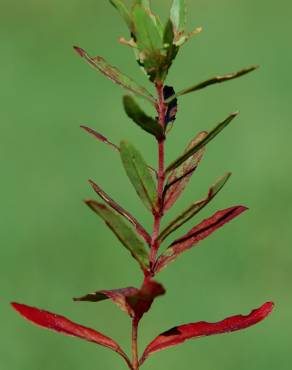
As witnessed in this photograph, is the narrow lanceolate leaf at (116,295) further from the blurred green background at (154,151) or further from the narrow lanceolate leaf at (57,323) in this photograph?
the blurred green background at (154,151)

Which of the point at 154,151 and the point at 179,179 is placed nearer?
the point at 179,179

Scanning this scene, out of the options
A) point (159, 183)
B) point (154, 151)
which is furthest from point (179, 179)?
point (154, 151)

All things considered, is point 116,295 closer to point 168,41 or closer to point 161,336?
point 161,336

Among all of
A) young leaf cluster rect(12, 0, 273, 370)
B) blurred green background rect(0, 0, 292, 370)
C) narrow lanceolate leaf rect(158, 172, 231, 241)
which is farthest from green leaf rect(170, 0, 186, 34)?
blurred green background rect(0, 0, 292, 370)

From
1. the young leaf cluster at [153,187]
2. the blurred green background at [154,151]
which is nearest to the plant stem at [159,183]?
the young leaf cluster at [153,187]

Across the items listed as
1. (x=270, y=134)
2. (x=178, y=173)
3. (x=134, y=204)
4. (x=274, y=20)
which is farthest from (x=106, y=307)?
(x=178, y=173)

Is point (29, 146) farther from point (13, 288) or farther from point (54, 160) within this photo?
point (13, 288)

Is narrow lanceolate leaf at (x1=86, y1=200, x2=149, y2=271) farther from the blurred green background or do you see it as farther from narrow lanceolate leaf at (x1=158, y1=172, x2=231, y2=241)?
the blurred green background
